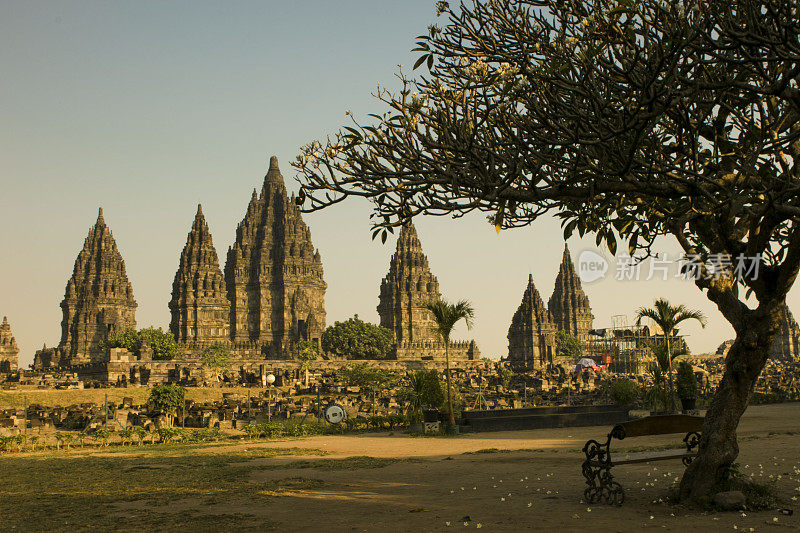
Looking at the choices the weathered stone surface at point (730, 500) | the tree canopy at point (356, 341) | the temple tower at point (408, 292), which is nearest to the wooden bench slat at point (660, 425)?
the weathered stone surface at point (730, 500)

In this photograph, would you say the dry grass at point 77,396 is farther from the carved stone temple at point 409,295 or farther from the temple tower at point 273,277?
the carved stone temple at point 409,295

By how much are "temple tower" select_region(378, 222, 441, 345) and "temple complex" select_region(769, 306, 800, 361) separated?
64038 millimetres

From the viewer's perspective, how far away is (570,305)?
156000 mm

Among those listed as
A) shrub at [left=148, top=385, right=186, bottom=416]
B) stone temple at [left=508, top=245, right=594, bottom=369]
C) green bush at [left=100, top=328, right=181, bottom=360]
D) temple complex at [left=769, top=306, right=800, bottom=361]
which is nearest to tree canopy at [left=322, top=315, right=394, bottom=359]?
stone temple at [left=508, top=245, right=594, bottom=369]

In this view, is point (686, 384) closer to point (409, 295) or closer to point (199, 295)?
point (199, 295)

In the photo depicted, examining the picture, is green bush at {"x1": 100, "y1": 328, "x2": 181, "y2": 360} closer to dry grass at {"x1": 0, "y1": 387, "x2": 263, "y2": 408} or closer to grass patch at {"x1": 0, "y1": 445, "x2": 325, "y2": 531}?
dry grass at {"x1": 0, "y1": 387, "x2": 263, "y2": 408}

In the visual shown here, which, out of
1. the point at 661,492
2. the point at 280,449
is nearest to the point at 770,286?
the point at 661,492

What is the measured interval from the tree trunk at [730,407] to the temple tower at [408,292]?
4915 inches

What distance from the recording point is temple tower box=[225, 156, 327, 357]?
130875 mm

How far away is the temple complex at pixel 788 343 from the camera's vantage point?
Answer: 13075 centimetres

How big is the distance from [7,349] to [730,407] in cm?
8332

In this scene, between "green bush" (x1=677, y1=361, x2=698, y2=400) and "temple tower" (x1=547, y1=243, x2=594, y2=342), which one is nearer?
"green bush" (x1=677, y1=361, x2=698, y2=400)

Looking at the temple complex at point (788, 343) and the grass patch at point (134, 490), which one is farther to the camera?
the temple complex at point (788, 343)

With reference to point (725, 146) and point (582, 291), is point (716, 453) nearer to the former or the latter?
point (725, 146)
